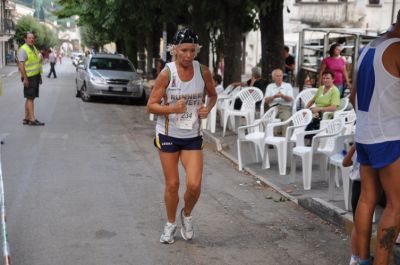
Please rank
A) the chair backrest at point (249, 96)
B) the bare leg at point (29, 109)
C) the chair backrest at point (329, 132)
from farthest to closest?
the bare leg at point (29, 109), the chair backrest at point (249, 96), the chair backrest at point (329, 132)

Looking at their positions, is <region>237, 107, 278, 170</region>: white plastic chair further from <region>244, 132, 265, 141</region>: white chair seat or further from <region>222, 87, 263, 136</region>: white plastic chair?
<region>222, 87, 263, 136</region>: white plastic chair

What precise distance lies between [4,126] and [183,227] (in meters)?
8.55

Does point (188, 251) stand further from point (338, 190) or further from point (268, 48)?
point (268, 48)

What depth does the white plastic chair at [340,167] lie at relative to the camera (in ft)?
20.4

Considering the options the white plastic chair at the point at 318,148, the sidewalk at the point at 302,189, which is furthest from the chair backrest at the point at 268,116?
the white plastic chair at the point at 318,148

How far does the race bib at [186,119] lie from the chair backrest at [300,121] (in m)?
3.40

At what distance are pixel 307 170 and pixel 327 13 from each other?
2993 centimetres

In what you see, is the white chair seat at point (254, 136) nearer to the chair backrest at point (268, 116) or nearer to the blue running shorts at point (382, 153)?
the chair backrest at point (268, 116)

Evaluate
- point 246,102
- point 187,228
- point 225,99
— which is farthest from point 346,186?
point 225,99

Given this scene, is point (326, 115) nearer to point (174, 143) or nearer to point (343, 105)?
point (343, 105)

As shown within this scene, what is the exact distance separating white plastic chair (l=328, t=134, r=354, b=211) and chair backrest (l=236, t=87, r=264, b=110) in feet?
16.7

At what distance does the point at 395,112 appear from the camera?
3902 millimetres

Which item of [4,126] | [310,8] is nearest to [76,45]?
[310,8]

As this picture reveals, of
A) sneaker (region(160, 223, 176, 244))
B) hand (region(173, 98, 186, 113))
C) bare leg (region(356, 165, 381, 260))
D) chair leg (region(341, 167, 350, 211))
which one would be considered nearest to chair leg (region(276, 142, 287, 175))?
chair leg (region(341, 167, 350, 211))
